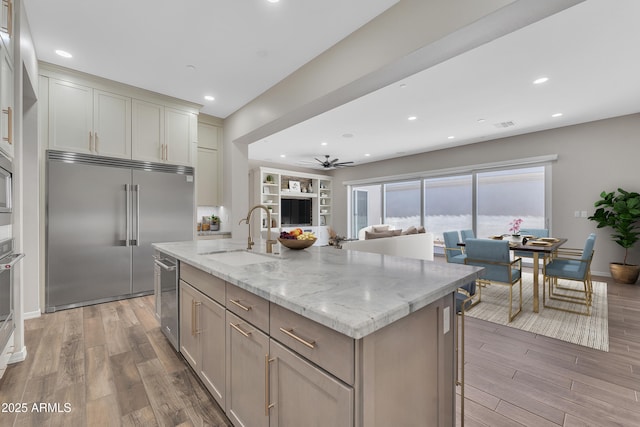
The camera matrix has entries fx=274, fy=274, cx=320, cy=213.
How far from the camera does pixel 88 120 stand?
336 cm

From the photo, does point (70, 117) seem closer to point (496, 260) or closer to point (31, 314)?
point (31, 314)

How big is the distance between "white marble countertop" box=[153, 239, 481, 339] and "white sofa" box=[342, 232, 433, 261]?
2323mm

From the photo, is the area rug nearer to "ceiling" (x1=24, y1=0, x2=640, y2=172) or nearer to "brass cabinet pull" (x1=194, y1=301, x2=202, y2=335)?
"ceiling" (x1=24, y1=0, x2=640, y2=172)

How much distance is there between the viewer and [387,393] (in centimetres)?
90

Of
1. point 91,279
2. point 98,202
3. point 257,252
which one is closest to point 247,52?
point 257,252

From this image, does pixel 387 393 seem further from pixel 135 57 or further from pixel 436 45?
pixel 135 57

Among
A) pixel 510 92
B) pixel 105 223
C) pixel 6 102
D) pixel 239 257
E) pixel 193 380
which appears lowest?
pixel 193 380

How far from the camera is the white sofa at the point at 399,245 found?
4238mm

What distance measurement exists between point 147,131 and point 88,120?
24.4 inches

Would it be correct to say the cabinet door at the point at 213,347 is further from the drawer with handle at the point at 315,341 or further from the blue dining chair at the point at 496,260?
the blue dining chair at the point at 496,260

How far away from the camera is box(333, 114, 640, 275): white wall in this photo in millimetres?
4609

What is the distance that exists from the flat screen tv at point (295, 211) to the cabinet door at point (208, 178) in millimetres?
3539

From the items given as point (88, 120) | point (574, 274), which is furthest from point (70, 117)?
point (574, 274)

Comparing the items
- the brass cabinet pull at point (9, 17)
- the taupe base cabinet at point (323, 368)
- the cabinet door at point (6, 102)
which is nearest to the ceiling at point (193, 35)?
the brass cabinet pull at point (9, 17)
